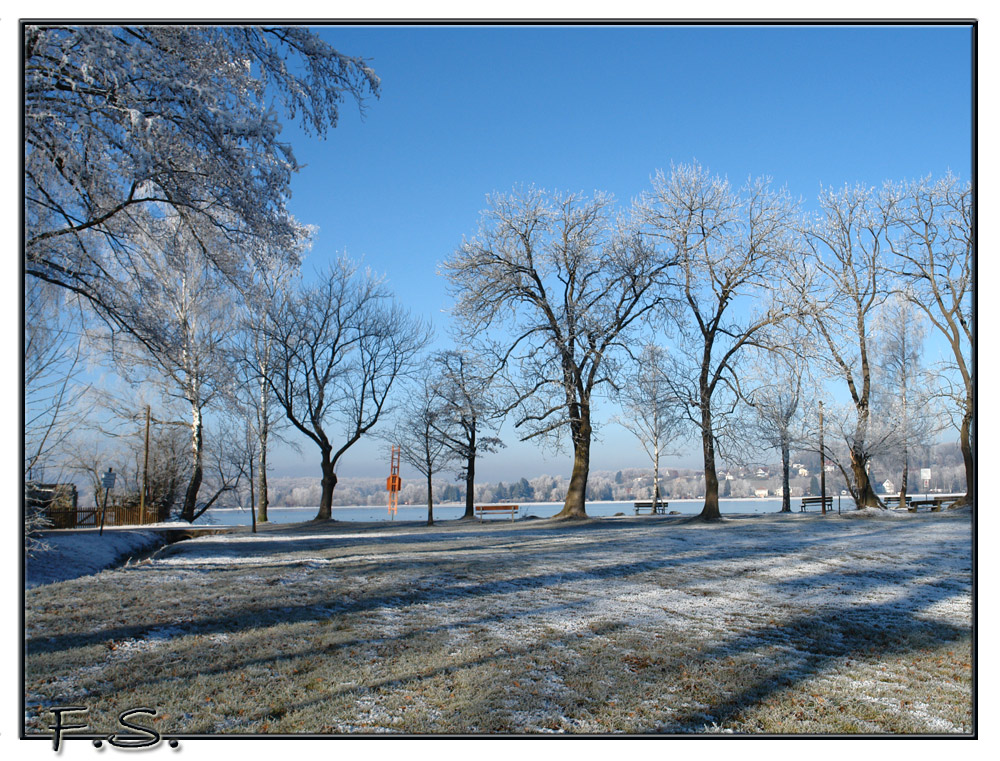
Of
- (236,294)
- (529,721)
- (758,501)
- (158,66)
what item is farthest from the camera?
(758,501)

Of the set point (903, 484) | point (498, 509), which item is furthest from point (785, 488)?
point (498, 509)

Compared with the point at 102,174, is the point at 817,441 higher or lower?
lower

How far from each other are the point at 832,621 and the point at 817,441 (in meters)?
20.2

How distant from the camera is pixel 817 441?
24.9 meters

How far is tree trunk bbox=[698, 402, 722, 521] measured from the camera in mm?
19141

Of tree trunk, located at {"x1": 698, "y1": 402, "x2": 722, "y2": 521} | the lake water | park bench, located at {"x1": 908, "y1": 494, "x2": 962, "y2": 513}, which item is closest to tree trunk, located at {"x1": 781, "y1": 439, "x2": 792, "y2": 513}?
the lake water

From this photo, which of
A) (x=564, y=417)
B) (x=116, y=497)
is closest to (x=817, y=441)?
(x=564, y=417)

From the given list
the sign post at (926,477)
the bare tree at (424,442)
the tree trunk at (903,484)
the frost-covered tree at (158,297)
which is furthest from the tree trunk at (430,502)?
the tree trunk at (903,484)

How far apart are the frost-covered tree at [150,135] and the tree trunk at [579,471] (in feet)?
46.9

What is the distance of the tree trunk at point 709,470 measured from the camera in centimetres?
1914

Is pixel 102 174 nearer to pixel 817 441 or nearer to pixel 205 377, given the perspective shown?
pixel 205 377

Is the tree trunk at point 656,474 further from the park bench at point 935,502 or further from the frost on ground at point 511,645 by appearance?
the frost on ground at point 511,645

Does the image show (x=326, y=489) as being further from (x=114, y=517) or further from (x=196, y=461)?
(x=114, y=517)

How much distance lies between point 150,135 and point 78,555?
9.44 metres
